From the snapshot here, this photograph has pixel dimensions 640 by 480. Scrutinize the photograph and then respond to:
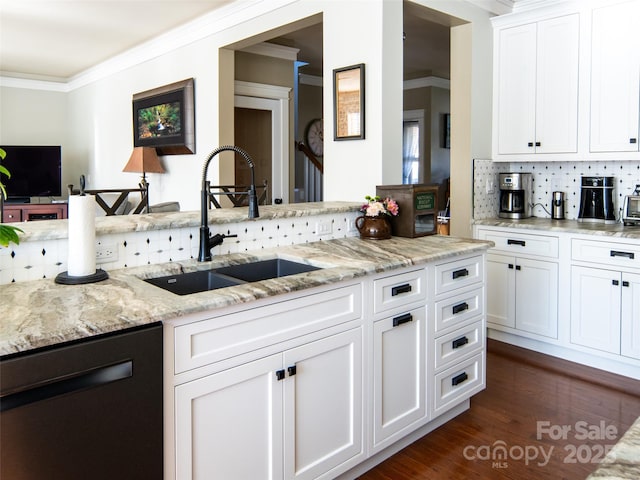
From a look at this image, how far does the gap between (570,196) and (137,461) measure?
11.8 feet

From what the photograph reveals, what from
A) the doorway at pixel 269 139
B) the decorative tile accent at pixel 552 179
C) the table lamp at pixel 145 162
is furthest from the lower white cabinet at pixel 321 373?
the table lamp at pixel 145 162

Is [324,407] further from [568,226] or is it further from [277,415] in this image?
[568,226]

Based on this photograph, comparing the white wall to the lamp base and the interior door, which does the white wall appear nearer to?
the interior door

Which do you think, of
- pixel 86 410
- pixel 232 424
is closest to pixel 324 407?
pixel 232 424

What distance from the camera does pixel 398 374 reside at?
230cm

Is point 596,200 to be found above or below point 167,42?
below

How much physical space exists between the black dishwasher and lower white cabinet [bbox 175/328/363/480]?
0.13 metres

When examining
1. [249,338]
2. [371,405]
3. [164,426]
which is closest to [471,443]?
[371,405]

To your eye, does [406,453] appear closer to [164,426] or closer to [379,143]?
[164,426]

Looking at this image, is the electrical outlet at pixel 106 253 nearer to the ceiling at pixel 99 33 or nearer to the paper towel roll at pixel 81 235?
the paper towel roll at pixel 81 235

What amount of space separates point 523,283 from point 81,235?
9.65ft

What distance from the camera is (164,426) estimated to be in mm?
1502

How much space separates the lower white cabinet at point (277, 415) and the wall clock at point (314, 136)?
5855 mm

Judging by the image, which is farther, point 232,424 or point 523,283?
point 523,283
